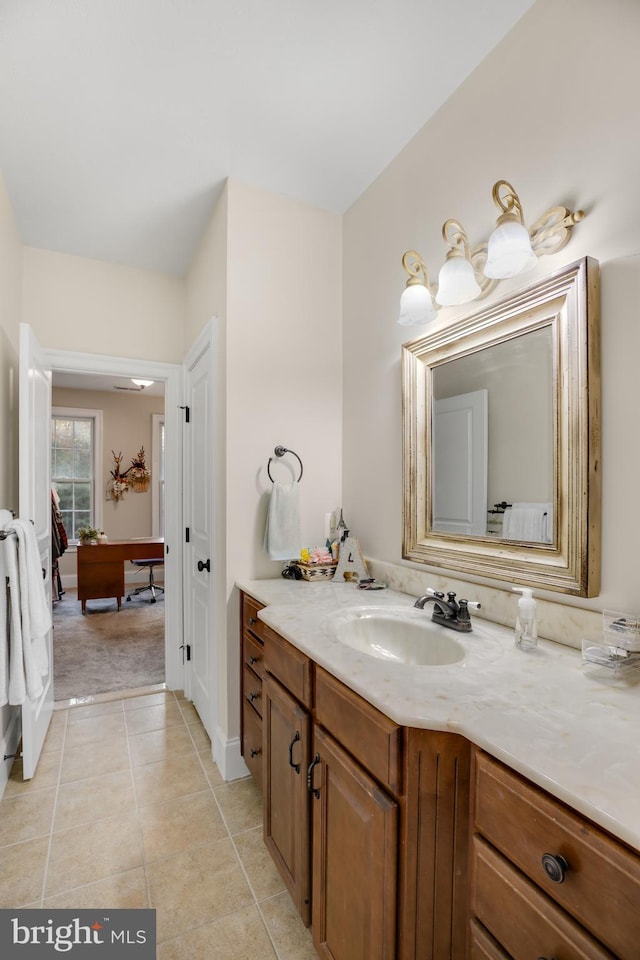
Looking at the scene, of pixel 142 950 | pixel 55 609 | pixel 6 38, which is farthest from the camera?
pixel 55 609

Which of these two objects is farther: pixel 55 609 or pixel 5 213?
pixel 55 609

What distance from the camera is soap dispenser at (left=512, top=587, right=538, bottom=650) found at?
1.23 m

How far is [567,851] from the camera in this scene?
25.9 inches

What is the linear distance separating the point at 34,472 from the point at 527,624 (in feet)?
7.31

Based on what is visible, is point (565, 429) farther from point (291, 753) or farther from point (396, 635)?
point (291, 753)

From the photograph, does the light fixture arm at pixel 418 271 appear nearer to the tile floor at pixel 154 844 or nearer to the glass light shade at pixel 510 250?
the glass light shade at pixel 510 250

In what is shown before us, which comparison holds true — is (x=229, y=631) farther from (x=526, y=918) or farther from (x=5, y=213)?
(x=5, y=213)

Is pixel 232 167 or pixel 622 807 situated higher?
pixel 232 167

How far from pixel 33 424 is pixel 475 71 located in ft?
Result: 7.48

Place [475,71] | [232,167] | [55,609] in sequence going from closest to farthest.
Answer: [475,71]
[232,167]
[55,609]

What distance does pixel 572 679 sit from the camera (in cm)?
104

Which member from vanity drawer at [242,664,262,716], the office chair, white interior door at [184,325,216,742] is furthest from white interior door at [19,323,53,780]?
the office chair

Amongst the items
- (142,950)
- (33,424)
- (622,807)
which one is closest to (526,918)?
(622,807)

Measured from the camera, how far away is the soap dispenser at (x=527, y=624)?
123 centimetres
